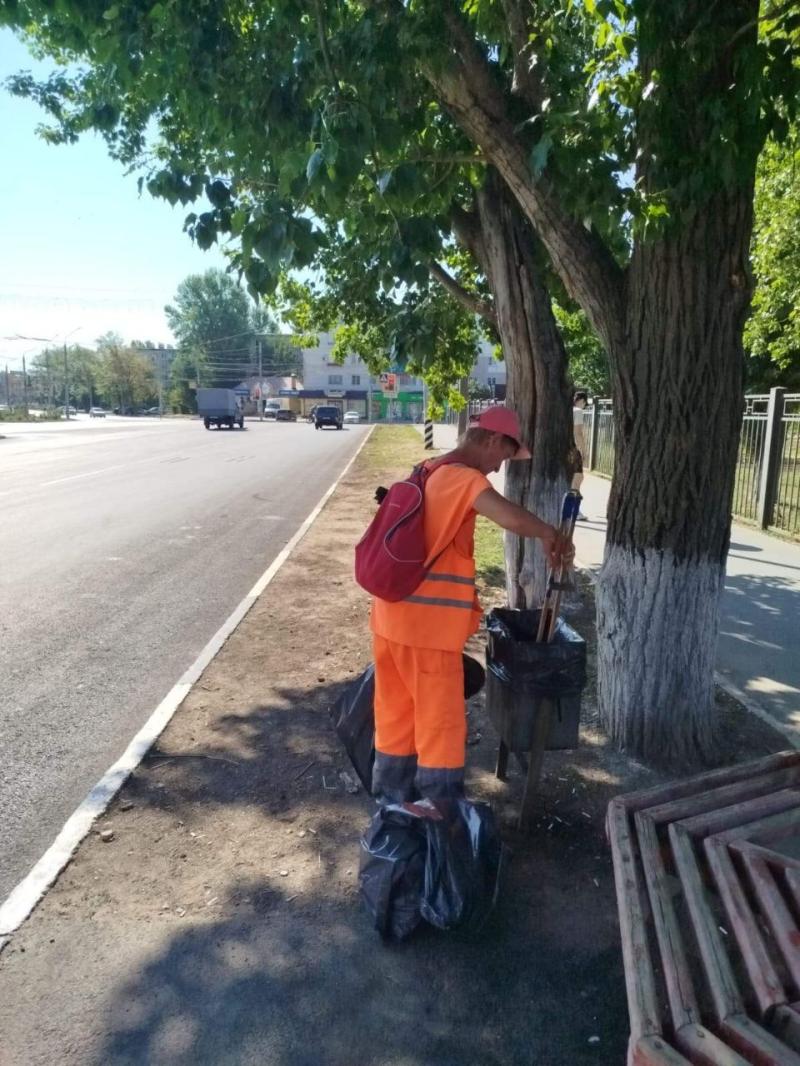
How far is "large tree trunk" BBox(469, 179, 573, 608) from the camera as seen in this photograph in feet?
17.6

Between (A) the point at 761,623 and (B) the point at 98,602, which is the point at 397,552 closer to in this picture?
(A) the point at 761,623

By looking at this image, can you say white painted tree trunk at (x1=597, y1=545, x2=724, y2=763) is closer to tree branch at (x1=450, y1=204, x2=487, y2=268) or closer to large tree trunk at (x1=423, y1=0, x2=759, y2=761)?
large tree trunk at (x1=423, y1=0, x2=759, y2=761)

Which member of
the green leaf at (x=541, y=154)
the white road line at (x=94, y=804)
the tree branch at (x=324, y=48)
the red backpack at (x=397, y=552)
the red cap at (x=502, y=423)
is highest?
the tree branch at (x=324, y=48)

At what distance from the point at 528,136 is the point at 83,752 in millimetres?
3863

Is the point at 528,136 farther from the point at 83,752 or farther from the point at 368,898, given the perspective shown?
the point at 83,752

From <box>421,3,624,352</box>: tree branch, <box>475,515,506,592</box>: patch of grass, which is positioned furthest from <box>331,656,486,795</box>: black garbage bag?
<box>475,515,506,592</box>: patch of grass

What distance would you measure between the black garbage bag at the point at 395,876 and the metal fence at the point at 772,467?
8410 millimetres

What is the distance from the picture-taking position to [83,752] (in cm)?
430

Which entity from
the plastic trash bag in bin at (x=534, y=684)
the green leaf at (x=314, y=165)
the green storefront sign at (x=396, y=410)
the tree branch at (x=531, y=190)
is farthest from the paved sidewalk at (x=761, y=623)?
the green storefront sign at (x=396, y=410)

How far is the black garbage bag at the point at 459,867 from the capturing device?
8.82 ft

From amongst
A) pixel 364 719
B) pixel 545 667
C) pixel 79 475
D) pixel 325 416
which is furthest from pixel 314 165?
pixel 325 416

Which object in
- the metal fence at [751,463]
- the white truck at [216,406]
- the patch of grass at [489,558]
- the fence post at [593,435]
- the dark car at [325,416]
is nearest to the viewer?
the patch of grass at [489,558]

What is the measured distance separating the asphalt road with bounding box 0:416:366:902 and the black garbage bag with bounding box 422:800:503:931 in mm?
1648

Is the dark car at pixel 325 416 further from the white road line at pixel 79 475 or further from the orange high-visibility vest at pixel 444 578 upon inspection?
the orange high-visibility vest at pixel 444 578
